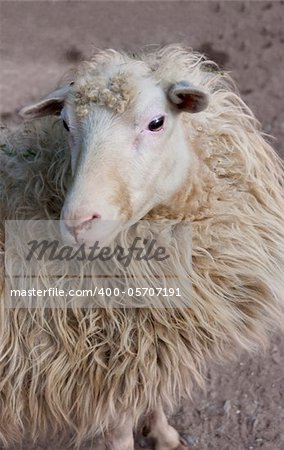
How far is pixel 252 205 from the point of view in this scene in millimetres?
2025

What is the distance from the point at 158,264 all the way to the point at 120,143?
393 mm

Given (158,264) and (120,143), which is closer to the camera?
(120,143)

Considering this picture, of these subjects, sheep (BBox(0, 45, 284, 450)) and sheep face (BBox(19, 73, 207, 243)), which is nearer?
sheep face (BBox(19, 73, 207, 243))

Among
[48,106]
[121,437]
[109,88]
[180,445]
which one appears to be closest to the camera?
[109,88]

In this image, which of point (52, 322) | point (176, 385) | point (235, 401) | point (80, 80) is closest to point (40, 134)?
point (80, 80)

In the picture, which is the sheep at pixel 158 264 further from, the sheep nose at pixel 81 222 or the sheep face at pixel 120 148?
the sheep nose at pixel 81 222

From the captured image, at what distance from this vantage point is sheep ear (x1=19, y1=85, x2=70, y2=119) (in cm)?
180

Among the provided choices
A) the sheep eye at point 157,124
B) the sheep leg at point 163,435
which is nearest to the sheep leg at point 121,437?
the sheep leg at point 163,435

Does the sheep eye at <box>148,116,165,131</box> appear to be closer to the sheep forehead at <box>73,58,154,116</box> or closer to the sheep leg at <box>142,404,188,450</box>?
the sheep forehead at <box>73,58,154,116</box>

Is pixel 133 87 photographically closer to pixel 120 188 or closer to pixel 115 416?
pixel 120 188

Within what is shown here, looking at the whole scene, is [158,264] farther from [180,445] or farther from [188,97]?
[180,445]

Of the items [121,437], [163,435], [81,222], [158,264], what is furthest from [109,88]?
[163,435]

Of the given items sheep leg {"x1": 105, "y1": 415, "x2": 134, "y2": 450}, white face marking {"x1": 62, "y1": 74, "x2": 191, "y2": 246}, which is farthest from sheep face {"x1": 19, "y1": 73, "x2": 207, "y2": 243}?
sheep leg {"x1": 105, "y1": 415, "x2": 134, "y2": 450}

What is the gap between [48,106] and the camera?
1.85 metres
